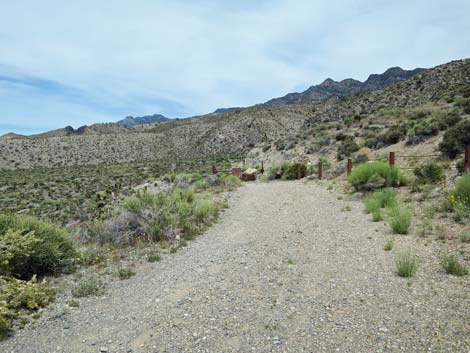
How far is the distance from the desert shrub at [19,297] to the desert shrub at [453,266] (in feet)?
21.8

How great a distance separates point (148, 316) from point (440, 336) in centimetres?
379

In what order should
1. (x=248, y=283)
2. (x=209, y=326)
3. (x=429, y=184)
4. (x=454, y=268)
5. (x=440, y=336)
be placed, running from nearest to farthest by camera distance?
(x=440, y=336) → (x=209, y=326) → (x=454, y=268) → (x=248, y=283) → (x=429, y=184)

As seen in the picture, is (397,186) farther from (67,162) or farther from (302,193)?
(67,162)

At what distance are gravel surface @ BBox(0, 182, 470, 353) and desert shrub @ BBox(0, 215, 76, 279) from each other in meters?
1.48

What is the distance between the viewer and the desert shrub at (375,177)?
1312 centimetres

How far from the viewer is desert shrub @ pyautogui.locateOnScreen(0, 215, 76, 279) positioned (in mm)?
6246

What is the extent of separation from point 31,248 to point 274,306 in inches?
192

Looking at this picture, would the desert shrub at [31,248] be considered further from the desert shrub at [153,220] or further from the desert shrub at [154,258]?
the desert shrub at [154,258]

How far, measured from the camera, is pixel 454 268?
542 centimetres

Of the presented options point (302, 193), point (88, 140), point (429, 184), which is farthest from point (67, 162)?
point (429, 184)

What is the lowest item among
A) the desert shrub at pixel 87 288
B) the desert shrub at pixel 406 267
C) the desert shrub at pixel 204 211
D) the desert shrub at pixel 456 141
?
the desert shrub at pixel 87 288

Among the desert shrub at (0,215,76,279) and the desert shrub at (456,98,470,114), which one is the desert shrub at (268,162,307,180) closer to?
the desert shrub at (456,98,470,114)

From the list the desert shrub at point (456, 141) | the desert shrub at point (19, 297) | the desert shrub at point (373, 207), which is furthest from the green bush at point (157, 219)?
the desert shrub at point (456, 141)

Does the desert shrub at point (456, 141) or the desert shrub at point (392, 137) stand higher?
the desert shrub at point (392, 137)
